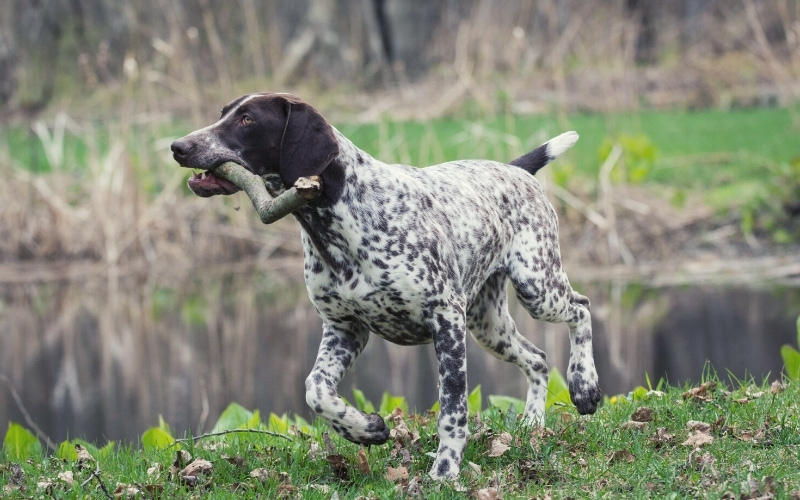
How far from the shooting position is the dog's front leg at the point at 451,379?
5164 millimetres

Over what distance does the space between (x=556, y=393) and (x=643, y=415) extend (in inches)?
50.6

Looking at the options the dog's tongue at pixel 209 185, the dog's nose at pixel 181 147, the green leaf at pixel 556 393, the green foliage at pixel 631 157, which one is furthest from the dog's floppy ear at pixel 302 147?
the green foliage at pixel 631 157

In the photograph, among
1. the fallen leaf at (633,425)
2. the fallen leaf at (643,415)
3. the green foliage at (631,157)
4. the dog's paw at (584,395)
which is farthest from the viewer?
the green foliage at (631,157)

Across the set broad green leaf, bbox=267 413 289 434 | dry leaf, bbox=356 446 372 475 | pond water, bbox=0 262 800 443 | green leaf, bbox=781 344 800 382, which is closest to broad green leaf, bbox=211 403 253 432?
broad green leaf, bbox=267 413 289 434

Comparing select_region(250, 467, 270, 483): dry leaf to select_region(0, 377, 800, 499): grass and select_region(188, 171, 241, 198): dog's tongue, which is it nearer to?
select_region(0, 377, 800, 499): grass

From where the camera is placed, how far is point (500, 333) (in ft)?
21.0

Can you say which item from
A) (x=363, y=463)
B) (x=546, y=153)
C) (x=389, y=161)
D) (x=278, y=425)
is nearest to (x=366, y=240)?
(x=363, y=463)

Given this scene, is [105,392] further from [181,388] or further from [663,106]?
[663,106]

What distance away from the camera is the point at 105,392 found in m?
10.4

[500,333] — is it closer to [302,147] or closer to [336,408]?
[336,408]

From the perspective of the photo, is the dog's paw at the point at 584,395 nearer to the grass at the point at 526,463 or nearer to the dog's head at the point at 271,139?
the grass at the point at 526,463

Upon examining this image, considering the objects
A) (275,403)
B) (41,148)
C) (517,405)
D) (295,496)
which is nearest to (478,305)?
(517,405)

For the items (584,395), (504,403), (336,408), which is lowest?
(504,403)

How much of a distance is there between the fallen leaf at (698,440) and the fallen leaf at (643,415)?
544 millimetres
